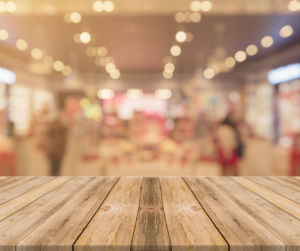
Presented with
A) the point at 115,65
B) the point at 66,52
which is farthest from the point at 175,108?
the point at 66,52

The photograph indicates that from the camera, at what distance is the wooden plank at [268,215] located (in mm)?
724

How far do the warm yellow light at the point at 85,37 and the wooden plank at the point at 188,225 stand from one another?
689 centimetres

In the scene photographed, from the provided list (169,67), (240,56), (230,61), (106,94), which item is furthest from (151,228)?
(106,94)

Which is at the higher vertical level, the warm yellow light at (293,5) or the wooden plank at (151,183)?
the warm yellow light at (293,5)

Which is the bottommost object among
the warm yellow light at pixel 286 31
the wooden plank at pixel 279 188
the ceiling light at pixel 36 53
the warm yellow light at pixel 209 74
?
the wooden plank at pixel 279 188

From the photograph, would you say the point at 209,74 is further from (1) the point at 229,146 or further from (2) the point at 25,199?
(2) the point at 25,199

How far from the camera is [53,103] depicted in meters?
14.6

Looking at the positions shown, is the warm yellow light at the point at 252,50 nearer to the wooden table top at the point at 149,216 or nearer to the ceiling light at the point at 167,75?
the ceiling light at the point at 167,75

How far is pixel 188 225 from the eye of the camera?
790mm

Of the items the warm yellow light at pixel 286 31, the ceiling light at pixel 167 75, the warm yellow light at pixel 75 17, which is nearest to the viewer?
the warm yellow light at pixel 75 17

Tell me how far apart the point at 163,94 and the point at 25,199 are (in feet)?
45.0

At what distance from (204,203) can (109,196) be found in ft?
1.41

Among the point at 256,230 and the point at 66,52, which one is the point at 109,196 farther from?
the point at 66,52

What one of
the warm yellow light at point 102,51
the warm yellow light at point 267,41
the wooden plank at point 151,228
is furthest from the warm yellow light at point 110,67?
the wooden plank at point 151,228
